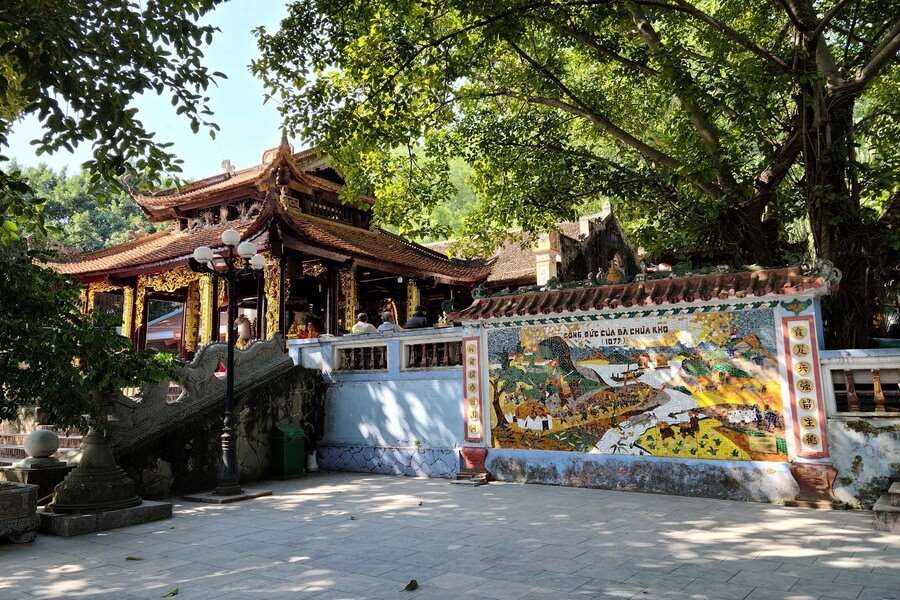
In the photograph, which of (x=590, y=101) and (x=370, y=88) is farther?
(x=590, y=101)

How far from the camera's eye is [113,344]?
639 cm

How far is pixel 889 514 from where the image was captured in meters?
5.48

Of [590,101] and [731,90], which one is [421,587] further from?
[590,101]

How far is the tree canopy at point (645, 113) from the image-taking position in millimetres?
7973

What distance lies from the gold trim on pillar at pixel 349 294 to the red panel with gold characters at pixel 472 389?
21.7 feet

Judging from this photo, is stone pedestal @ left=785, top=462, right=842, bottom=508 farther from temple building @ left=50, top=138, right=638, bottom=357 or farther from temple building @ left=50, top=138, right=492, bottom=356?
temple building @ left=50, top=138, right=492, bottom=356

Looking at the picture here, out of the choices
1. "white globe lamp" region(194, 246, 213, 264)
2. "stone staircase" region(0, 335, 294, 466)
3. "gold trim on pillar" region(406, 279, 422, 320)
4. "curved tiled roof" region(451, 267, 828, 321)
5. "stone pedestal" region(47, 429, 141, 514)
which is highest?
"gold trim on pillar" region(406, 279, 422, 320)

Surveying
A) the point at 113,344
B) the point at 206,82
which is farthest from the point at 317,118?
the point at 113,344

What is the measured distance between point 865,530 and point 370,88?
7860 millimetres

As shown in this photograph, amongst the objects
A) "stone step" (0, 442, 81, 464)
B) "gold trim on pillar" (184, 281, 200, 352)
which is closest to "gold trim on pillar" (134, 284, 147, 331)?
"gold trim on pillar" (184, 281, 200, 352)

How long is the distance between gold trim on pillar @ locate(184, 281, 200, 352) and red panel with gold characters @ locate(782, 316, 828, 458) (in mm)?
14984

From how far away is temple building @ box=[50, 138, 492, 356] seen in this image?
13.8m

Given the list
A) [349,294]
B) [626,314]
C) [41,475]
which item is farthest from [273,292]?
[626,314]

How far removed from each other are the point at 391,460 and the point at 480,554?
17.3 feet
